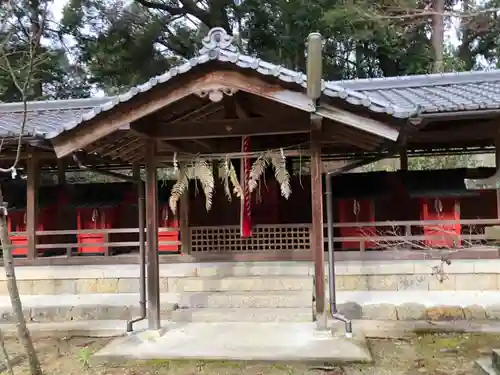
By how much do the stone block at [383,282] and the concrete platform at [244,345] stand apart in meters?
2.40

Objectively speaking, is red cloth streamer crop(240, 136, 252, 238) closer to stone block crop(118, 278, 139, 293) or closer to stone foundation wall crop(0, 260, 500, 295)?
stone foundation wall crop(0, 260, 500, 295)

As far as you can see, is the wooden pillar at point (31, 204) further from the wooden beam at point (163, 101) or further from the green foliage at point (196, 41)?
the green foliage at point (196, 41)

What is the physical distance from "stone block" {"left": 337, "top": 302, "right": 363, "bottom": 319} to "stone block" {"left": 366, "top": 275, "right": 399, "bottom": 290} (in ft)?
4.62

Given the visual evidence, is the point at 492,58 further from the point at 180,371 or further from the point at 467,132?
the point at 180,371

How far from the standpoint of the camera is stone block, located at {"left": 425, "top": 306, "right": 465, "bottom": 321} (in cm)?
738

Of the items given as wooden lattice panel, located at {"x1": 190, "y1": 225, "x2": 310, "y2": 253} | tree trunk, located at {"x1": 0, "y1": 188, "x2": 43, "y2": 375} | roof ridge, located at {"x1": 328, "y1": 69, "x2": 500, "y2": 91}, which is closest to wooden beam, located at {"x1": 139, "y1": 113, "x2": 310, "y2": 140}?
tree trunk, located at {"x1": 0, "y1": 188, "x2": 43, "y2": 375}

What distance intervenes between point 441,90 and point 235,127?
5.82 meters

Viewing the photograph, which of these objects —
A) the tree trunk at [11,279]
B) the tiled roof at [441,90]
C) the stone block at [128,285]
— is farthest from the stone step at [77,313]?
the tiled roof at [441,90]

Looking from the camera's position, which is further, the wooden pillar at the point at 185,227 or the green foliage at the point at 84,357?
the wooden pillar at the point at 185,227

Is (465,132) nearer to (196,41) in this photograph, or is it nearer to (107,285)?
(107,285)

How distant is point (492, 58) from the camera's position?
20234 millimetres

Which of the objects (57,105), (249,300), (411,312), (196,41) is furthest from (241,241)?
(196,41)

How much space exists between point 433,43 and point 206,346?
1553 cm

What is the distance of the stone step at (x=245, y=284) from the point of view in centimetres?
834
